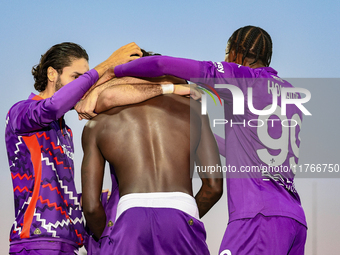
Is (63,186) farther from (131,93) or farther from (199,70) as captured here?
(199,70)

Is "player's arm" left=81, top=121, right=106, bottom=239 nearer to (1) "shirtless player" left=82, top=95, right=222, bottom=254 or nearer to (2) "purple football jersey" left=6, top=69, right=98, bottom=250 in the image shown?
(1) "shirtless player" left=82, top=95, right=222, bottom=254

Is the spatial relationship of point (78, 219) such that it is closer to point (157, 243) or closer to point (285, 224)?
point (157, 243)

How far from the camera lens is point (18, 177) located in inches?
98.0

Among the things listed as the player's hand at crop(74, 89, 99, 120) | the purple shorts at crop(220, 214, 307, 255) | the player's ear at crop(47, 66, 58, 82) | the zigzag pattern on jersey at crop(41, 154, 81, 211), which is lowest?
the purple shorts at crop(220, 214, 307, 255)

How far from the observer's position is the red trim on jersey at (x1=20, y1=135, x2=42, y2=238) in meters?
2.37

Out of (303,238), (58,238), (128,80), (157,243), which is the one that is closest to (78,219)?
(58,238)

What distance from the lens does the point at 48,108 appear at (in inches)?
94.0

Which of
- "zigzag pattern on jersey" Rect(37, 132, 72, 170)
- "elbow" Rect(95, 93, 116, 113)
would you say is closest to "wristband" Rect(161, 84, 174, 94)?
"elbow" Rect(95, 93, 116, 113)

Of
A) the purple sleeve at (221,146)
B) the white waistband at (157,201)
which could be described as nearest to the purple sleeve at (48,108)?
the white waistband at (157,201)

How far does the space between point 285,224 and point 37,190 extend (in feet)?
4.69

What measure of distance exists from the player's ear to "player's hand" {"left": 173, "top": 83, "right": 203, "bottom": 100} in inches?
40.8

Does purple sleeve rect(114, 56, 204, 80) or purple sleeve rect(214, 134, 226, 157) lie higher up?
purple sleeve rect(114, 56, 204, 80)

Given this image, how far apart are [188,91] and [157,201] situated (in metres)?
0.72

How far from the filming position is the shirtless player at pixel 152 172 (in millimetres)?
2137
